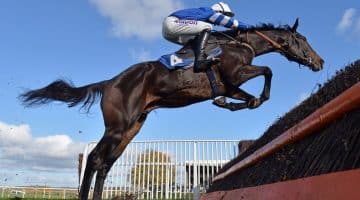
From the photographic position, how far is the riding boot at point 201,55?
16.4ft

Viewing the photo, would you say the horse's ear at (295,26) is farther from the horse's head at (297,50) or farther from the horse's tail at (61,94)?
the horse's tail at (61,94)

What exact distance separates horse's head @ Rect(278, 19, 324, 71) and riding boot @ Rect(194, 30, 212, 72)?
1.12m

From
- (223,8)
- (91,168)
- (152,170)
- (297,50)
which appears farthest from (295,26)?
(152,170)

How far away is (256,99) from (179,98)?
0.93 metres

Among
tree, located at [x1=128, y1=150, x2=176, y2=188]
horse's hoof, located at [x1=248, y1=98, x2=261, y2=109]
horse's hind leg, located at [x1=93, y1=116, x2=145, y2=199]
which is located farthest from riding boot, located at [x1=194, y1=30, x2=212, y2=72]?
tree, located at [x1=128, y1=150, x2=176, y2=188]

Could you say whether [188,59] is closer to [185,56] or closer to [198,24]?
[185,56]

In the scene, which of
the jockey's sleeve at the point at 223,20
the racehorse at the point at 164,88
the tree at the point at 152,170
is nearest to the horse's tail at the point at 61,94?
the racehorse at the point at 164,88

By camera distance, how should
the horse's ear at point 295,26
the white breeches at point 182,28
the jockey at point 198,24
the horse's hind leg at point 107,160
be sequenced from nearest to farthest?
the horse's hind leg at point 107,160
the jockey at point 198,24
the white breeches at point 182,28
the horse's ear at point 295,26

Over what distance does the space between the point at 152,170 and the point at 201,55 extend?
8259mm

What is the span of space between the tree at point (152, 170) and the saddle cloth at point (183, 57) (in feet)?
24.7

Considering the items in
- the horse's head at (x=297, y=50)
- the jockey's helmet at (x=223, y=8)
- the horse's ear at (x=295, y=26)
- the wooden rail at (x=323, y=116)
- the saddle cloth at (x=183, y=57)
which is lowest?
the wooden rail at (x=323, y=116)

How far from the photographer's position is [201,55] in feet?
16.4

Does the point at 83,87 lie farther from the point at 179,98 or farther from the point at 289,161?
the point at 289,161

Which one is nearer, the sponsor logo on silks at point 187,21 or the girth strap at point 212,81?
the girth strap at point 212,81
